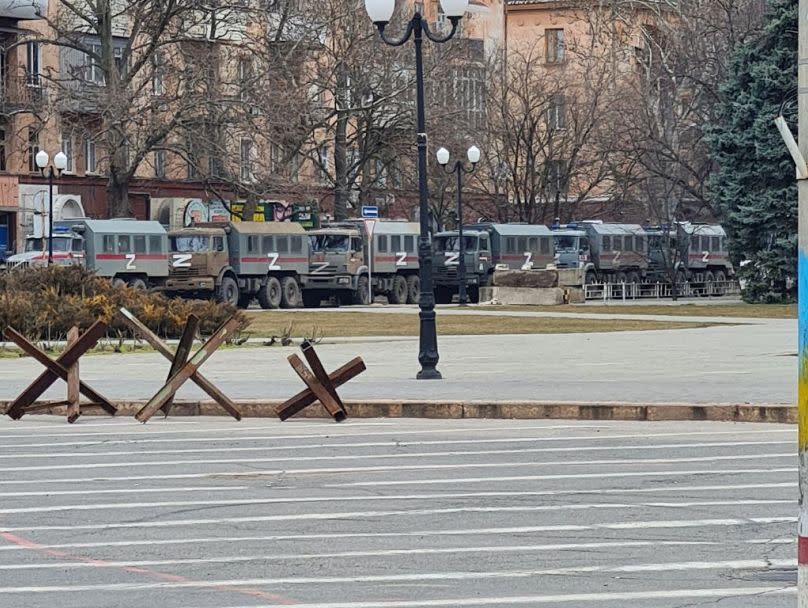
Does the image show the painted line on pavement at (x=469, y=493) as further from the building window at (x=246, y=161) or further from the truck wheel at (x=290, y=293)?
the truck wheel at (x=290, y=293)

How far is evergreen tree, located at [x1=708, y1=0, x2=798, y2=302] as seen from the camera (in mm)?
55844

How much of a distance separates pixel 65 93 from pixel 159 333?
1017 inches

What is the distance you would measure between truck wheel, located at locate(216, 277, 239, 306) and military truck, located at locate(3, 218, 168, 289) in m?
1.85

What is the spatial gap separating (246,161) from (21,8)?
11.1 m

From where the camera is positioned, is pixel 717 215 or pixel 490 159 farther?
pixel 490 159

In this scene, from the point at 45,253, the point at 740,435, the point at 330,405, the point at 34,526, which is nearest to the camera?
the point at 34,526

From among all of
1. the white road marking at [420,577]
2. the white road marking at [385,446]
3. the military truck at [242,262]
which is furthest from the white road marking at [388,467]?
the military truck at [242,262]

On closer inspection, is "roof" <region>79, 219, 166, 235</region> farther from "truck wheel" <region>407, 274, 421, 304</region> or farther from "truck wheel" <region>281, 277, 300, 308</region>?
"truck wheel" <region>407, 274, 421, 304</region>

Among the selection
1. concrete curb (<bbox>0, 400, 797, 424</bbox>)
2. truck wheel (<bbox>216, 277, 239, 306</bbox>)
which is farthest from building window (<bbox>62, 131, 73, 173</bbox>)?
concrete curb (<bbox>0, 400, 797, 424</bbox>)

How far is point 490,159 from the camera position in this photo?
8125 cm

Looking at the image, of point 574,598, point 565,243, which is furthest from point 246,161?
point 574,598

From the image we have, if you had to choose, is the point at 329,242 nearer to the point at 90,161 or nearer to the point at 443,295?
the point at 443,295

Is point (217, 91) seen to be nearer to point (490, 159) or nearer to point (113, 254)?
point (113, 254)

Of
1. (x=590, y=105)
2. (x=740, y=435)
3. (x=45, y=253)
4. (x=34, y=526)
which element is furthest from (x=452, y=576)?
(x=590, y=105)
